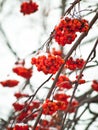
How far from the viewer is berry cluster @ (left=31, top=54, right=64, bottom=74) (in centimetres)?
276

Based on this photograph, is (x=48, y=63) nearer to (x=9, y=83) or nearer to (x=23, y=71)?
(x=23, y=71)

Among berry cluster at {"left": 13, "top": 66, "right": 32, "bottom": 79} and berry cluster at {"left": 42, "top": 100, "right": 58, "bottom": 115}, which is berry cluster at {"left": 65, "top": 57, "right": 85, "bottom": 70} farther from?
berry cluster at {"left": 13, "top": 66, "right": 32, "bottom": 79}

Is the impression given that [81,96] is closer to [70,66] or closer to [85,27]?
[70,66]

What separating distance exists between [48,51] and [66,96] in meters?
2.47

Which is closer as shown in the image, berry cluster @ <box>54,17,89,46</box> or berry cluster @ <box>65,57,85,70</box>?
berry cluster @ <box>54,17,89,46</box>

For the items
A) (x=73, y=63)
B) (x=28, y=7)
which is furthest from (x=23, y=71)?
(x=73, y=63)

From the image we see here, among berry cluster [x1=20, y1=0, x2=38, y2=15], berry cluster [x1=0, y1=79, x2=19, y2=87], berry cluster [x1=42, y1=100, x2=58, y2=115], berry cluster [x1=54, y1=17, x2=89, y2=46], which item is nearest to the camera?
berry cluster [x1=54, y1=17, x2=89, y2=46]

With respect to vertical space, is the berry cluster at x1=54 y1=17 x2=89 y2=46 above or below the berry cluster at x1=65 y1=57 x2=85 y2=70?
above

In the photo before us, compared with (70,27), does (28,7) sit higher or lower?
lower

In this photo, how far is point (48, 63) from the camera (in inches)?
109

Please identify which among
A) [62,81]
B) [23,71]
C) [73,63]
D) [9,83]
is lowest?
[9,83]

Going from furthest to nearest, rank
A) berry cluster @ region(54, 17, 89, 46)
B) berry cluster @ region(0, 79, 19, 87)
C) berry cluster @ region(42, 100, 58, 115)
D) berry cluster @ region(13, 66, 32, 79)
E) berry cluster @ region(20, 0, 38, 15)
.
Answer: berry cluster @ region(0, 79, 19, 87) < berry cluster @ region(13, 66, 32, 79) < berry cluster @ region(20, 0, 38, 15) < berry cluster @ region(42, 100, 58, 115) < berry cluster @ region(54, 17, 89, 46)

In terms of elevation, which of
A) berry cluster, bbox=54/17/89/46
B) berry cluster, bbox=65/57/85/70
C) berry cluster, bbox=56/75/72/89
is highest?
berry cluster, bbox=54/17/89/46

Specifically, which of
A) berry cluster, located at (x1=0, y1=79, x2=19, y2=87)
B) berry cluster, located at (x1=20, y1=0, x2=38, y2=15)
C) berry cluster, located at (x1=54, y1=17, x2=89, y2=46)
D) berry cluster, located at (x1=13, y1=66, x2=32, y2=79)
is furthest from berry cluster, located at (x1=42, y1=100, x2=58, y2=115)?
berry cluster, located at (x1=0, y1=79, x2=19, y2=87)
